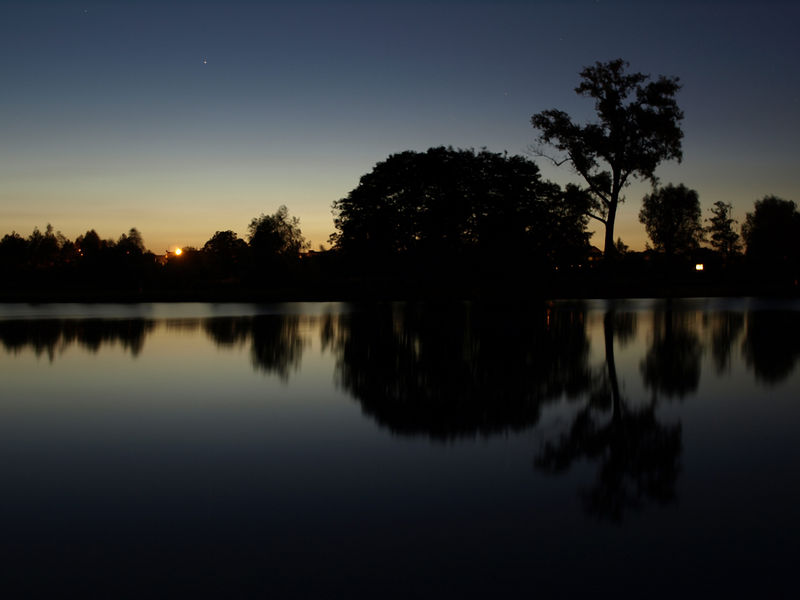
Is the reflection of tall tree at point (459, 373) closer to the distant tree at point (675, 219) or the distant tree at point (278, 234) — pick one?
the distant tree at point (278, 234)

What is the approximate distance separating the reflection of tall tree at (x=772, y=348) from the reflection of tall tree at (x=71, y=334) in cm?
1320

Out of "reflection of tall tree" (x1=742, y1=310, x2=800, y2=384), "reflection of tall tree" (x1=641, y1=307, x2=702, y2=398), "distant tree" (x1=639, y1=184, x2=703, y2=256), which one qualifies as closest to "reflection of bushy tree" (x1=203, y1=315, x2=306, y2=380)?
"reflection of tall tree" (x1=641, y1=307, x2=702, y2=398)

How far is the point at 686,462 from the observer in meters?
5.79

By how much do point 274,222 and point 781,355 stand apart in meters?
80.1

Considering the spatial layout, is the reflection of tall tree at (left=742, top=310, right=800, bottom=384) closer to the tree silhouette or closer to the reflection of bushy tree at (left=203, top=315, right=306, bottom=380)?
the reflection of bushy tree at (left=203, top=315, right=306, bottom=380)

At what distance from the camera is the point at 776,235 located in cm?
8612

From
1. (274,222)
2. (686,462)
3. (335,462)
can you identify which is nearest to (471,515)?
(335,462)

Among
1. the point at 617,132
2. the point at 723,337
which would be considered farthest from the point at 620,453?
the point at 617,132

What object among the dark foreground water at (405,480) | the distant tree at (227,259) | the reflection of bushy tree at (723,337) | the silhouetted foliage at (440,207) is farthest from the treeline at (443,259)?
the dark foreground water at (405,480)

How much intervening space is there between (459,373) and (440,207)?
48.2 meters

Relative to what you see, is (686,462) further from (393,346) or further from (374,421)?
(393,346)

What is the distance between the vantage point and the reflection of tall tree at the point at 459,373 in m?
7.77

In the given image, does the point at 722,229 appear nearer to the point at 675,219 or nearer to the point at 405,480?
the point at 675,219

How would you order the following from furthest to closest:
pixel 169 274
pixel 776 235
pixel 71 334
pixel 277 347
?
pixel 776 235, pixel 169 274, pixel 71 334, pixel 277 347
